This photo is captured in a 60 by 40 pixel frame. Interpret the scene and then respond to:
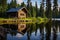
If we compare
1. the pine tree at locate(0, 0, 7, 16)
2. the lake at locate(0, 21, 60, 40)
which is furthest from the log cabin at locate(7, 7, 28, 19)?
the lake at locate(0, 21, 60, 40)

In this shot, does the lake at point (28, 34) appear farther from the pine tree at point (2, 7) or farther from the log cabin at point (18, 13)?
the pine tree at point (2, 7)

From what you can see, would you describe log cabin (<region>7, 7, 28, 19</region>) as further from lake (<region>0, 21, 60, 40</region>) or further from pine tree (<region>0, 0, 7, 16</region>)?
lake (<region>0, 21, 60, 40</region>)

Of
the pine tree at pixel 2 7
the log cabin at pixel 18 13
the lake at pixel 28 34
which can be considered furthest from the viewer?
the pine tree at pixel 2 7

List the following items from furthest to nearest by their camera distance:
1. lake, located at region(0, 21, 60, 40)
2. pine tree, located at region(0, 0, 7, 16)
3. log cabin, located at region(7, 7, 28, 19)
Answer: pine tree, located at region(0, 0, 7, 16), log cabin, located at region(7, 7, 28, 19), lake, located at region(0, 21, 60, 40)

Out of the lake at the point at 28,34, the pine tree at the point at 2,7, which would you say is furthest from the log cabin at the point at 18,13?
the lake at the point at 28,34

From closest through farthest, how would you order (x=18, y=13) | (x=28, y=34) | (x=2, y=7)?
1. (x=28, y=34)
2. (x=18, y=13)
3. (x=2, y=7)

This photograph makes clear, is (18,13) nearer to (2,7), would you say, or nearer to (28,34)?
(2,7)

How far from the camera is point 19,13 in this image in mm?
80938

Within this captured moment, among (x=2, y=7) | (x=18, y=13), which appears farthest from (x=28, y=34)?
(x=2, y=7)

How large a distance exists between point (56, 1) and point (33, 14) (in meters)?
17.5

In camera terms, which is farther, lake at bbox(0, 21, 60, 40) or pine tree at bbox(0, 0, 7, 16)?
pine tree at bbox(0, 0, 7, 16)

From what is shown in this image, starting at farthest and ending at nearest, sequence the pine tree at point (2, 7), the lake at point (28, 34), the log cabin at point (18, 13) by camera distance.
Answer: the pine tree at point (2, 7) < the log cabin at point (18, 13) < the lake at point (28, 34)

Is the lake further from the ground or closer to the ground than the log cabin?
closer to the ground

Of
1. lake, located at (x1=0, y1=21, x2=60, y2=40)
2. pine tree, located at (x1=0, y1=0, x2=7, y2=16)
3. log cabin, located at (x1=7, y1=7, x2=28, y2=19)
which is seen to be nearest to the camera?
lake, located at (x1=0, y1=21, x2=60, y2=40)
